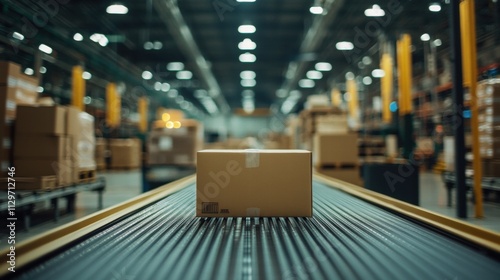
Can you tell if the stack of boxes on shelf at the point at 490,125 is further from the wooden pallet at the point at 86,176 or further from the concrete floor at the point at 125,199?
the wooden pallet at the point at 86,176

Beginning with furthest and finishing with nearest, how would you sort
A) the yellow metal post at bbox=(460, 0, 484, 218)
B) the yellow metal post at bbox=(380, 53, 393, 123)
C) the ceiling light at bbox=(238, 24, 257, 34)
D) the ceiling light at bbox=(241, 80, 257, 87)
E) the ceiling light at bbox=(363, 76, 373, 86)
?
1. the ceiling light at bbox=(241, 80, 257, 87)
2. the ceiling light at bbox=(363, 76, 373, 86)
3. the ceiling light at bbox=(238, 24, 257, 34)
4. the yellow metal post at bbox=(380, 53, 393, 123)
5. the yellow metal post at bbox=(460, 0, 484, 218)

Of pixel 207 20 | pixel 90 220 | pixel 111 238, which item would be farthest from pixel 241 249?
pixel 207 20

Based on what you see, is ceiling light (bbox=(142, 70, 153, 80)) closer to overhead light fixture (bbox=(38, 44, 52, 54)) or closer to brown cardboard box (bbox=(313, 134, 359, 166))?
overhead light fixture (bbox=(38, 44, 52, 54))

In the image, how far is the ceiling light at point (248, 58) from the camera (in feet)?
43.2

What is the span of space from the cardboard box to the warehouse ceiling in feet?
6.80

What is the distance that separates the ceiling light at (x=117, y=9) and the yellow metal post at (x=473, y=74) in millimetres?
7457

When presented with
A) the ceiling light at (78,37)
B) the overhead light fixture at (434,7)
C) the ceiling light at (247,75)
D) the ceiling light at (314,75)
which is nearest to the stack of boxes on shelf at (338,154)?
the overhead light fixture at (434,7)

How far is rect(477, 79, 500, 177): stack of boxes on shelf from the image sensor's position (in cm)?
443

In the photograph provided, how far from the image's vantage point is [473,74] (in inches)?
146

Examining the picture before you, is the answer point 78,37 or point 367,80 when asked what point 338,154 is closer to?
point 78,37

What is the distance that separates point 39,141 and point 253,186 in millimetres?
3083

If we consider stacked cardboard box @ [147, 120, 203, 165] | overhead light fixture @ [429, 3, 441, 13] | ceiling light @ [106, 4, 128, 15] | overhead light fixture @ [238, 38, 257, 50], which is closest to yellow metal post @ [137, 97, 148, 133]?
overhead light fixture @ [238, 38, 257, 50]

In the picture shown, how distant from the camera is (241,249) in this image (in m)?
1.69

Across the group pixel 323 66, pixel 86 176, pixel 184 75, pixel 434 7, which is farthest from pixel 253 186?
pixel 184 75
